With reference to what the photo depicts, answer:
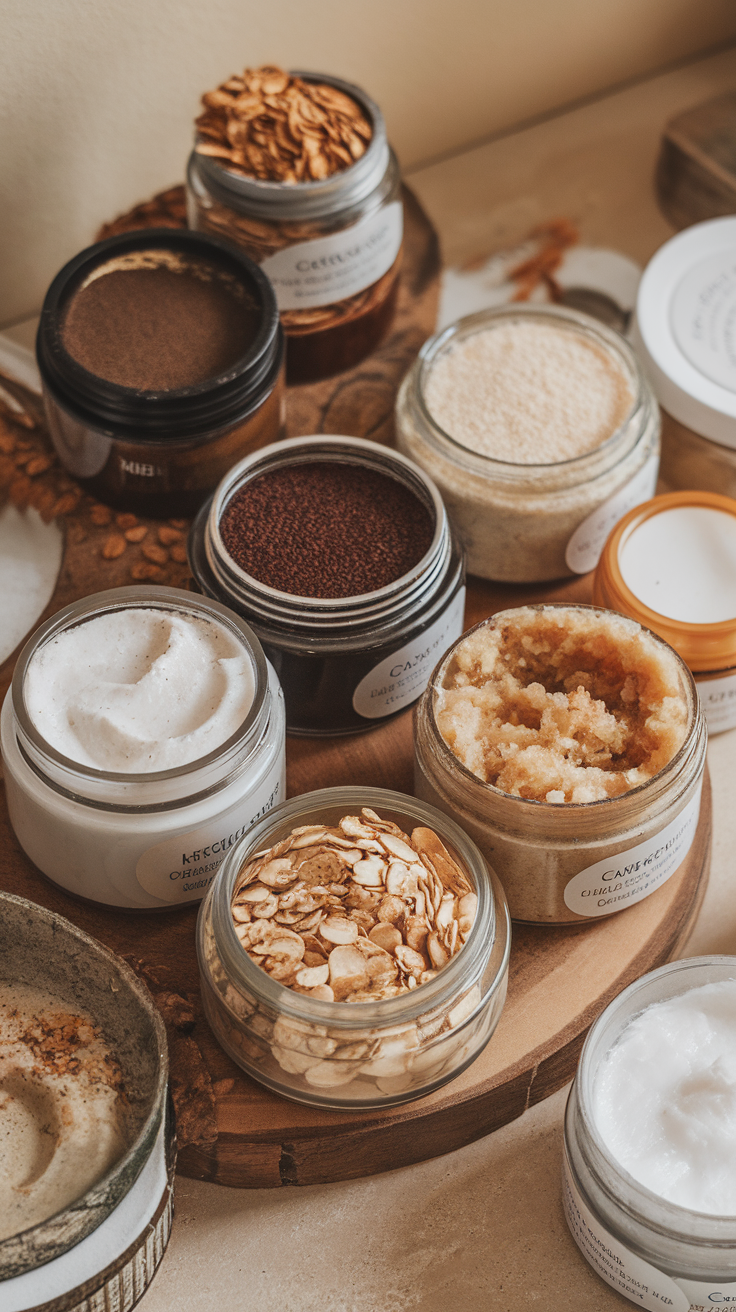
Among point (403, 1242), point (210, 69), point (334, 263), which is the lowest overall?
point (403, 1242)

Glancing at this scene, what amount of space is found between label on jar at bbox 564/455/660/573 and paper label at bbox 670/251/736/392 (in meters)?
0.18

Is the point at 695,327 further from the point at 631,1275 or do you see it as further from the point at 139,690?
the point at 631,1275

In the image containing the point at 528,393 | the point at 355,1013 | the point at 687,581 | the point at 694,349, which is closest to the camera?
the point at 355,1013

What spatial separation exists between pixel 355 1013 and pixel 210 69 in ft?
3.74

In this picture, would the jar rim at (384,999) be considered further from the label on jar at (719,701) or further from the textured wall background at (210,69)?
the textured wall background at (210,69)

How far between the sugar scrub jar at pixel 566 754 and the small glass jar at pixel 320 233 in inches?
18.4

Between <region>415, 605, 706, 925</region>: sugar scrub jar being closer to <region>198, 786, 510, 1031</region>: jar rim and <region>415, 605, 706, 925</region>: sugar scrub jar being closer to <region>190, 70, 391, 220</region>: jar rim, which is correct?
<region>198, 786, 510, 1031</region>: jar rim

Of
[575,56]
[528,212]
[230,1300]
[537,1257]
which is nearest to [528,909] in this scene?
[537,1257]

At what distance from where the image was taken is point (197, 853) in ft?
3.40

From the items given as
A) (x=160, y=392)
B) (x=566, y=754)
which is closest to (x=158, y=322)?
(x=160, y=392)

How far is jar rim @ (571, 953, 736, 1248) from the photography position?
0.87 m

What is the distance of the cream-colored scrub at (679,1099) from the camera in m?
0.93

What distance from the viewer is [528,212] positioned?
174 cm

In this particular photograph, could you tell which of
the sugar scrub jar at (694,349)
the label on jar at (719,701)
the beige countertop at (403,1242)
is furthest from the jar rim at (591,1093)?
the sugar scrub jar at (694,349)
